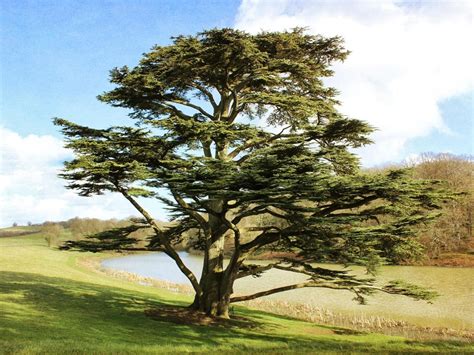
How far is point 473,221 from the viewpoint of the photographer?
169 ft

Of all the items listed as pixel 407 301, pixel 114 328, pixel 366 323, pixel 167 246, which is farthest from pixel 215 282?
pixel 407 301

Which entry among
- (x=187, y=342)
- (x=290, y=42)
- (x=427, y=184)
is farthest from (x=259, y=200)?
(x=290, y=42)

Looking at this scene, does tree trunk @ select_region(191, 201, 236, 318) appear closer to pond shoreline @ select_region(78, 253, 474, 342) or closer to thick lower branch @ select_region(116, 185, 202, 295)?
thick lower branch @ select_region(116, 185, 202, 295)

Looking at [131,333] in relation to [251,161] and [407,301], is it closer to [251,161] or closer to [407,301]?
[251,161]

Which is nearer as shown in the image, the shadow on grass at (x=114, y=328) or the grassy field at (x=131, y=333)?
the grassy field at (x=131, y=333)

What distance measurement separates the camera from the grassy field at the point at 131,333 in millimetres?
9602

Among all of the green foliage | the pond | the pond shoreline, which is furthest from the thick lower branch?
the pond

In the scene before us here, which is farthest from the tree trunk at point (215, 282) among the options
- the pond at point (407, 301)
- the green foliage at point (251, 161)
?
the pond at point (407, 301)

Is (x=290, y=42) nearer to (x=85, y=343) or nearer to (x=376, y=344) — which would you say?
(x=376, y=344)

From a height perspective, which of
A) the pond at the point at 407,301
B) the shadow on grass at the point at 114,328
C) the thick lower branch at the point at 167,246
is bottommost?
the shadow on grass at the point at 114,328

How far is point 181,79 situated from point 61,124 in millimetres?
4686

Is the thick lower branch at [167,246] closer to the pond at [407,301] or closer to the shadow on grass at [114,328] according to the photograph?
the shadow on grass at [114,328]

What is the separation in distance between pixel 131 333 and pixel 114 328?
2.35 ft

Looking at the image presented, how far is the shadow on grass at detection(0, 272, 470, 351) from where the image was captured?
34.4ft
